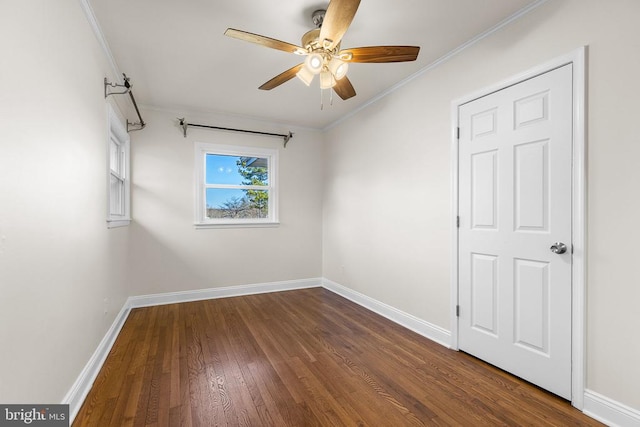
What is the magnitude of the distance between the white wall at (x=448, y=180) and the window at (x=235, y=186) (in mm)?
968

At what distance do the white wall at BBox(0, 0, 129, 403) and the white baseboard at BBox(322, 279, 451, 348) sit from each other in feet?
9.06

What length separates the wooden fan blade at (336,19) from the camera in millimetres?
1557

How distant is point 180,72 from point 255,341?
274cm

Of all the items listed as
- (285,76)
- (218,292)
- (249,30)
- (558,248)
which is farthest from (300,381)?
(249,30)

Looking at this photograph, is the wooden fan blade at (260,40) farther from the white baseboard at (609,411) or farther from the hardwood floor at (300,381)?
the white baseboard at (609,411)

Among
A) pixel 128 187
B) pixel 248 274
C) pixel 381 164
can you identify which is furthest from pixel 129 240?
pixel 381 164

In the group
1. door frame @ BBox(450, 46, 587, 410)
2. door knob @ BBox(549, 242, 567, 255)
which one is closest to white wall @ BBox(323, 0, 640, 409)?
door frame @ BBox(450, 46, 587, 410)

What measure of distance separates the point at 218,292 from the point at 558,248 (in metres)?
3.91

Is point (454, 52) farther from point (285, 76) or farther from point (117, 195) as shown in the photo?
point (117, 195)

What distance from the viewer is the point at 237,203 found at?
4516 millimetres

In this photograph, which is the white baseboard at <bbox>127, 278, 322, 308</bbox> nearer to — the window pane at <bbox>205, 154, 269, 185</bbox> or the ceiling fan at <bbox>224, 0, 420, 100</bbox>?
the window pane at <bbox>205, 154, 269, 185</bbox>

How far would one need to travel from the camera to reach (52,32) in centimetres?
155

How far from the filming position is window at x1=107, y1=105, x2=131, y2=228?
122 inches

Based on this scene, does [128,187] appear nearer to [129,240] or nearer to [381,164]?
[129,240]
